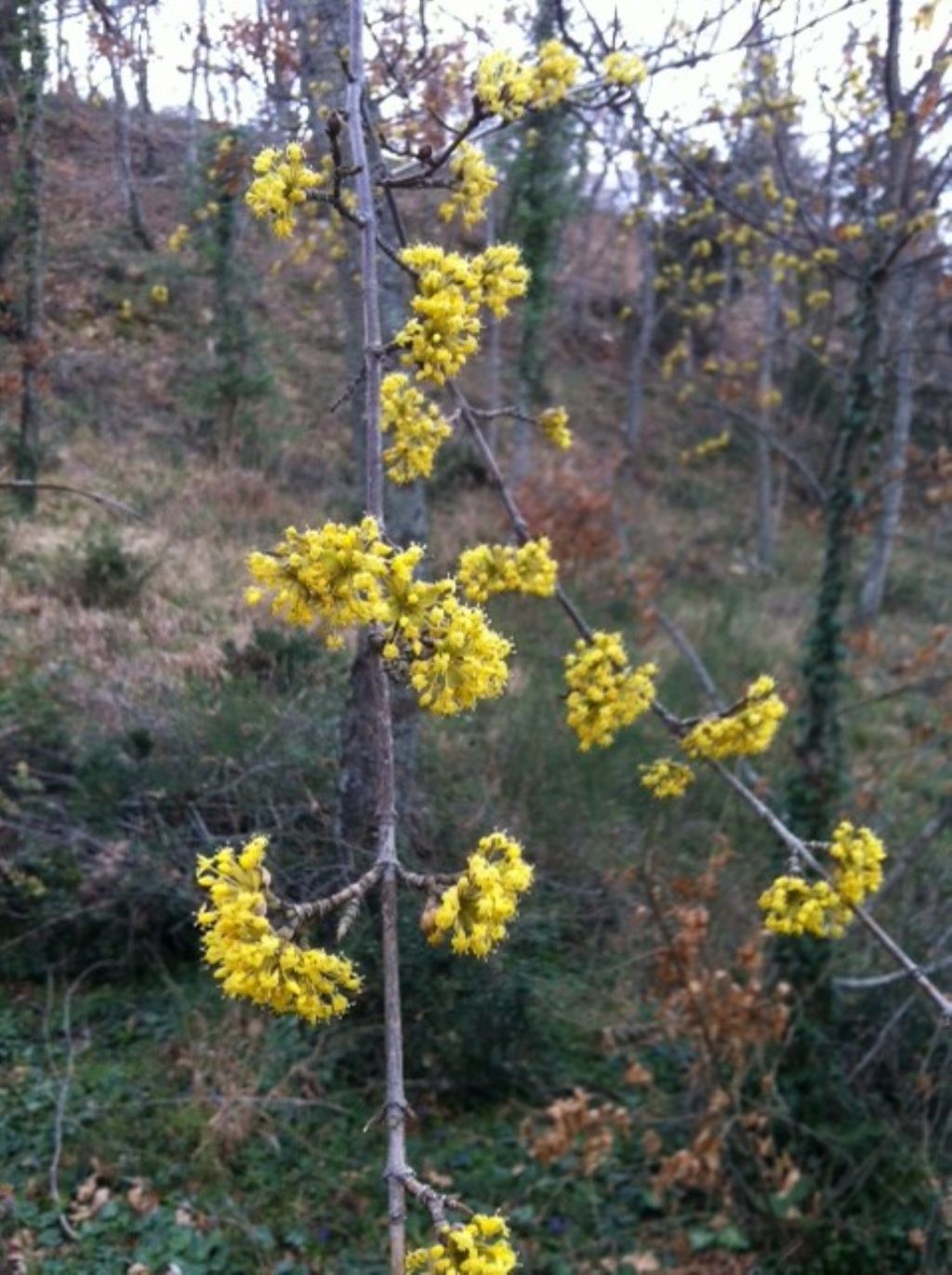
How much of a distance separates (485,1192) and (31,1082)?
72.1 inches

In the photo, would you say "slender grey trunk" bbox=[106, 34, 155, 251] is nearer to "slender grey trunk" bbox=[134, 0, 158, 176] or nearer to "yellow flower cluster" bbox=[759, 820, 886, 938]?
"slender grey trunk" bbox=[134, 0, 158, 176]

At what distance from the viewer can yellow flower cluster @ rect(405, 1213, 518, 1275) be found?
139 cm

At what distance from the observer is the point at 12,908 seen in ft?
18.1

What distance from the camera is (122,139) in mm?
6816

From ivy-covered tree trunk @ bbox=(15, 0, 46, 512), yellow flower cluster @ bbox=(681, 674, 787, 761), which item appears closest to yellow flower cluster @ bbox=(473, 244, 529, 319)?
yellow flower cluster @ bbox=(681, 674, 787, 761)

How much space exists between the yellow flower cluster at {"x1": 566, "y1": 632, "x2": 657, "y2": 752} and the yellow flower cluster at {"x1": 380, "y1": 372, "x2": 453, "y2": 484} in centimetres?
58

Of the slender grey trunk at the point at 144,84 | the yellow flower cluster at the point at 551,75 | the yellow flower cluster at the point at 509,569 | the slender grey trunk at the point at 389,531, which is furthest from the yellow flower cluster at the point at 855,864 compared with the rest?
the slender grey trunk at the point at 144,84

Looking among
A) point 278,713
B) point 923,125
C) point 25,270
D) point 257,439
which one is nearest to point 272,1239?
point 278,713

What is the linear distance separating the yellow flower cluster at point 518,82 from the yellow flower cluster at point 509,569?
95cm

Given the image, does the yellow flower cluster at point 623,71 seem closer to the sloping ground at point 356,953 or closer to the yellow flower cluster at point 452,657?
the sloping ground at point 356,953

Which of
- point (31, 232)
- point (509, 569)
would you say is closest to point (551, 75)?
point (509, 569)

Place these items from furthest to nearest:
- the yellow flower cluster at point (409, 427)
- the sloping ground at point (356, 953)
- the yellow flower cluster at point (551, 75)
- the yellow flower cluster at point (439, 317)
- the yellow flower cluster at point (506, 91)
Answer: the sloping ground at point (356, 953) → the yellow flower cluster at point (551, 75) → the yellow flower cluster at point (409, 427) → the yellow flower cluster at point (506, 91) → the yellow flower cluster at point (439, 317)

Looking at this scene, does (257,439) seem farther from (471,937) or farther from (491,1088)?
(471,937)

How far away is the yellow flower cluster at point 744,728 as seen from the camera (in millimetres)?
2920
